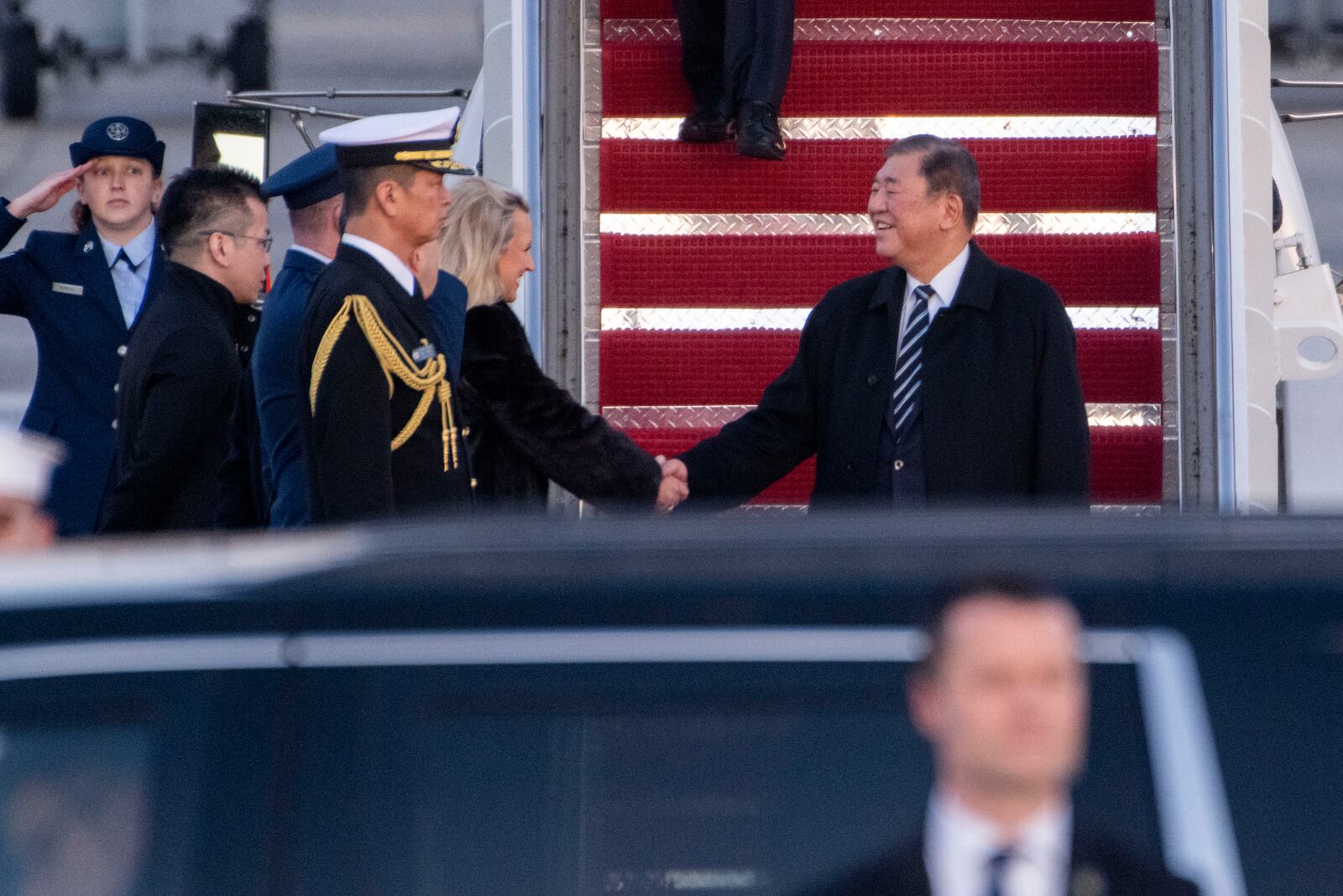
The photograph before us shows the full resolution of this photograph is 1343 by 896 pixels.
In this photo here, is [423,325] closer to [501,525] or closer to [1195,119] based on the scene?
[501,525]

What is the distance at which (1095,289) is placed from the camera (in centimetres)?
558

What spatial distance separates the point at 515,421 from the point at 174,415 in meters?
0.85

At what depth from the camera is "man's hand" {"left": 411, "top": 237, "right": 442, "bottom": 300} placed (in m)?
3.98

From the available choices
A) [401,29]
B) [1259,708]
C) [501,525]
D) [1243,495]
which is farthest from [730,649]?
[401,29]

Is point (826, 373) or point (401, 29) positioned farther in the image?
point (401, 29)

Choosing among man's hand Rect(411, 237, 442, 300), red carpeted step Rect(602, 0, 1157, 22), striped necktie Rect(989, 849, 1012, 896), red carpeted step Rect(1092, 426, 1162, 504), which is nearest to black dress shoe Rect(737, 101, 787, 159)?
red carpeted step Rect(602, 0, 1157, 22)

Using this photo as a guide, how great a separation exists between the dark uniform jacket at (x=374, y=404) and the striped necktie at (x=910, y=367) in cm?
106

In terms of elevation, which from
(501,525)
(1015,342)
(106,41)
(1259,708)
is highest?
(106,41)

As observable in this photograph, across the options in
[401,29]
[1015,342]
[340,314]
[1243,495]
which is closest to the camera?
[340,314]

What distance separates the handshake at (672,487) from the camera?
4.65 metres

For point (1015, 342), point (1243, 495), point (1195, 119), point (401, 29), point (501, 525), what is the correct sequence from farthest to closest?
point (401, 29) < point (1195, 119) < point (1243, 495) < point (1015, 342) < point (501, 525)

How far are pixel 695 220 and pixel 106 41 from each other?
9.33 metres

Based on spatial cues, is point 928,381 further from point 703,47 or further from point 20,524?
point 20,524

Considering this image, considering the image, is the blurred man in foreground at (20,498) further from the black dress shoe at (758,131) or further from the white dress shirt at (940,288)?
the black dress shoe at (758,131)
